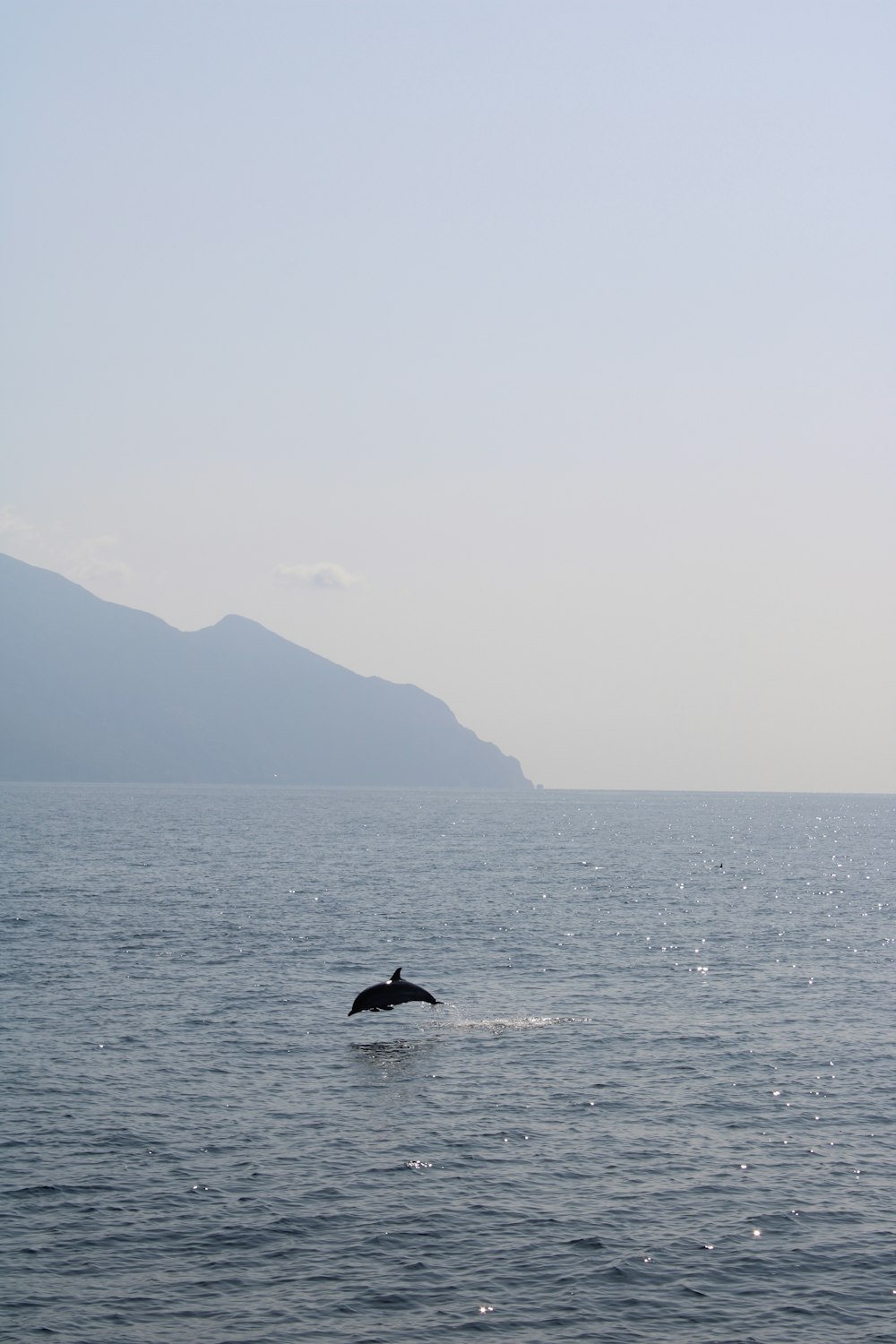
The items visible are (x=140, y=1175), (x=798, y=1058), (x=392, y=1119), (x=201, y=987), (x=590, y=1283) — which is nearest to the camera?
(x=590, y=1283)

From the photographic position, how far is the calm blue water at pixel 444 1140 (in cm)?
2948

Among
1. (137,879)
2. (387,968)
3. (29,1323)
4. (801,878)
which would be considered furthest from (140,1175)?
(801,878)

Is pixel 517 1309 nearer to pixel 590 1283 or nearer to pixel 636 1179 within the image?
pixel 590 1283

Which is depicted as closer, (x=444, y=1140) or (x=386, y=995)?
(x=444, y=1140)

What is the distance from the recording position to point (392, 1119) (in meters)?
43.4

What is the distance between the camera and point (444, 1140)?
41.4 m

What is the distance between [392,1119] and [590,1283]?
13.9 meters

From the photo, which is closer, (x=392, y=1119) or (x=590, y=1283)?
(x=590, y=1283)

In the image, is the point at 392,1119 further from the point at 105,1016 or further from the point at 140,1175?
the point at 105,1016

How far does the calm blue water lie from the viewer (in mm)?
29484

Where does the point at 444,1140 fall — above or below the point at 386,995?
below

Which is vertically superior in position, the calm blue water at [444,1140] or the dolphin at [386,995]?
the dolphin at [386,995]

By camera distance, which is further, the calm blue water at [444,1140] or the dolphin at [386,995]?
the dolphin at [386,995]

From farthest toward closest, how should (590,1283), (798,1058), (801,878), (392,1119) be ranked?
(801,878) < (798,1058) < (392,1119) < (590,1283)
